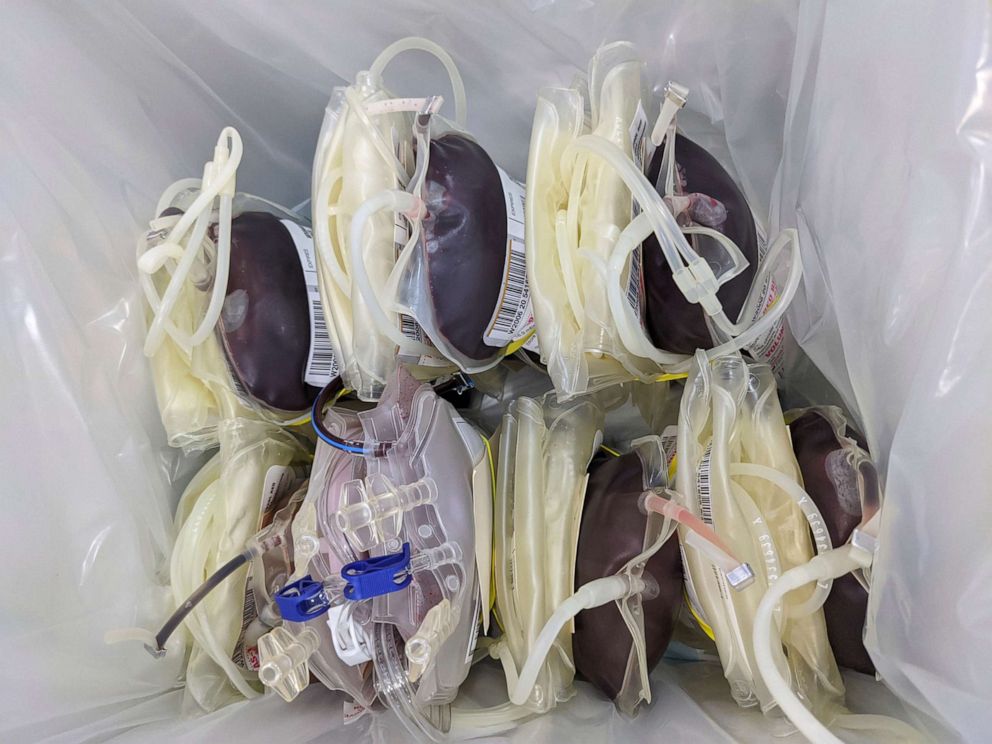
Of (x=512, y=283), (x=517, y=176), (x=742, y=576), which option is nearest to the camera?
(x=742, y=576)

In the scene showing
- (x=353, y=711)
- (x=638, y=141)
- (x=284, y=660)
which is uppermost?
(x=638, y=141)

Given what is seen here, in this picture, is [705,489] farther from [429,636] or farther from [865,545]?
[429,636]

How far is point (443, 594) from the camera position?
46cm

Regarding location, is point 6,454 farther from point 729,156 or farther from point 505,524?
Answer: point 729,156

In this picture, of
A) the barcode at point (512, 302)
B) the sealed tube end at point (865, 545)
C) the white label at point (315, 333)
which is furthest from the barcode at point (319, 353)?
the sealed tube end at point (865, 545)

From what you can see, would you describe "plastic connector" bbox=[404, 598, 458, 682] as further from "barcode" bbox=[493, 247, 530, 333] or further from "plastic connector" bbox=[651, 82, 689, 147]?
"plastic connector" bbox=[651, 82, 689, 147]

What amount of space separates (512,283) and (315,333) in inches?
6.2

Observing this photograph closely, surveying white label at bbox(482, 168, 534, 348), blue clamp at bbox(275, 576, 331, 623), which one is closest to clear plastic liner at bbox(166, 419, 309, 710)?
blue clamp at bbox(275, 576, 331, 623)

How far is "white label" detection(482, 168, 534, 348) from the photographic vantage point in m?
0.48

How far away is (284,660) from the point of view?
40 cm

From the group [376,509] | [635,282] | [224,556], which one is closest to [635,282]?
[635,282]

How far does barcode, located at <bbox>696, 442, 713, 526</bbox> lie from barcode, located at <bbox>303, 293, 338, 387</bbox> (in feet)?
0.89

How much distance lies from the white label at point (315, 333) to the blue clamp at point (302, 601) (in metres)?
0.17

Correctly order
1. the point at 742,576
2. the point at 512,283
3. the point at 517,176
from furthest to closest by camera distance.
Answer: the point at 517,176, the point at 512,283, the point at 742,576
